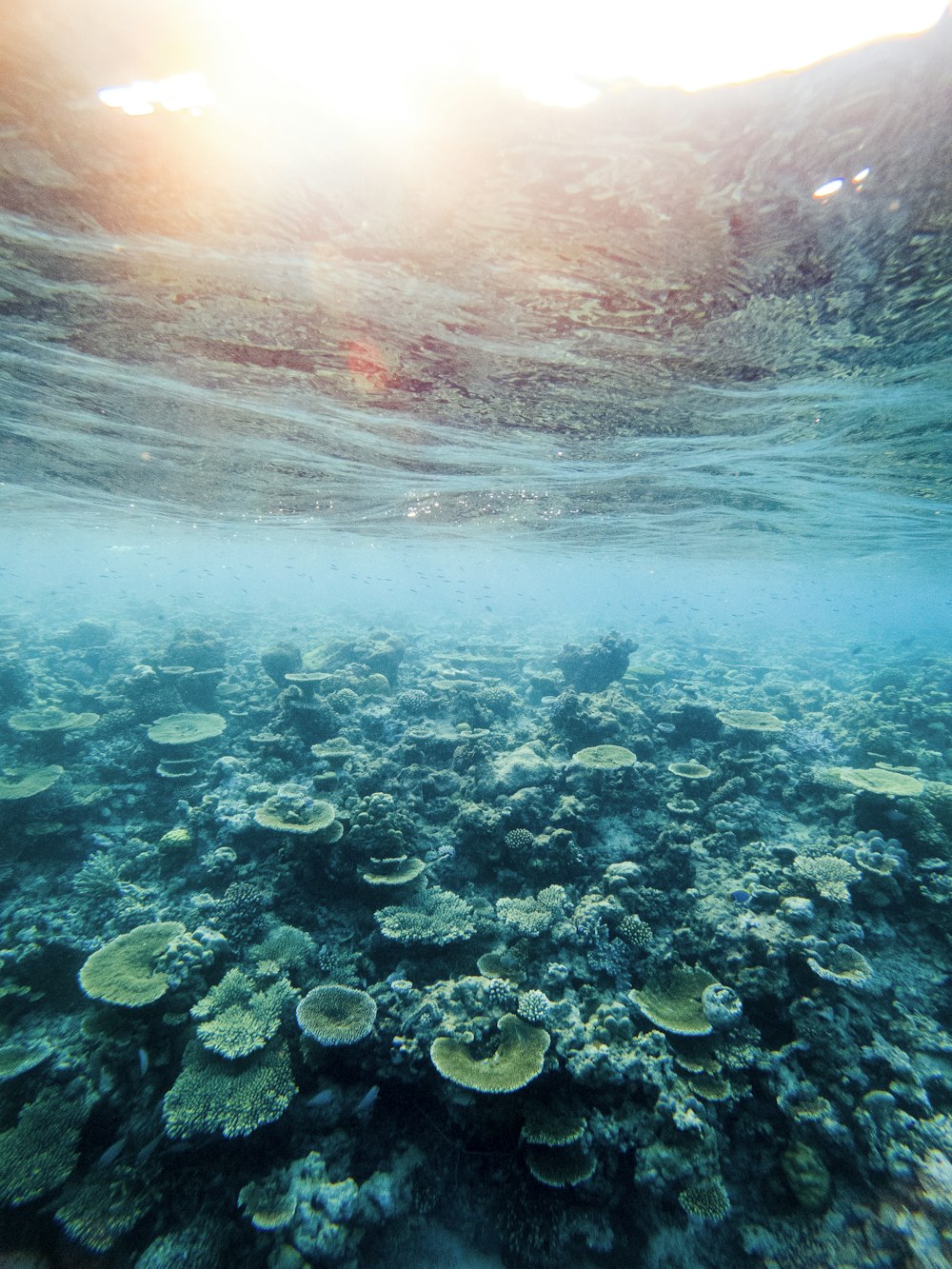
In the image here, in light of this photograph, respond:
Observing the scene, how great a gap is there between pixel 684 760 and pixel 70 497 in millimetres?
29172

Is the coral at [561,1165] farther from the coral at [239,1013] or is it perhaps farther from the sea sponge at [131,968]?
the sea sponge at [131,968]

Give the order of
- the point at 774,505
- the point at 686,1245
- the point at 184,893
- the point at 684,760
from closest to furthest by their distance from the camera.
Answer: the point at 686,1245 → the point at 184,893 → the point at 684,760 → the point at 774,505

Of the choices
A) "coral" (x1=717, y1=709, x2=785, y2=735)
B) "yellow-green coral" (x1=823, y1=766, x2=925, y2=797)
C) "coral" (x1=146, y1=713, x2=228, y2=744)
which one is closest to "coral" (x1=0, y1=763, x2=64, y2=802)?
"coral" (x1=146, y1=713, x2=228, y2=744)

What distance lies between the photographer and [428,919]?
23.5ft

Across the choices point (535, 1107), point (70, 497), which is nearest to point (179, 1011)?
point (535, 1107)

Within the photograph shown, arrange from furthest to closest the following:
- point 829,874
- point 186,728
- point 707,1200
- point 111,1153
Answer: point 186,728 < point 829,874 < point 111,1153 < point 707,1200

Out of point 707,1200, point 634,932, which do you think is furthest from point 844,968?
point 707,1200

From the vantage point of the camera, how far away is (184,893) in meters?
8.09

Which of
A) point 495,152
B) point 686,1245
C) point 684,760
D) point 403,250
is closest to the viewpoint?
point 686,1245

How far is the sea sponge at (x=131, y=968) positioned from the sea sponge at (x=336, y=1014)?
6.11ft

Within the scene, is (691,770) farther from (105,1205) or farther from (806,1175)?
(105,1205)

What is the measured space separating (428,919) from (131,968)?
388cm

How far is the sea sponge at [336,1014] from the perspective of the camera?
18.4 ft

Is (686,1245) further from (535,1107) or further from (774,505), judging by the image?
(774,505)
